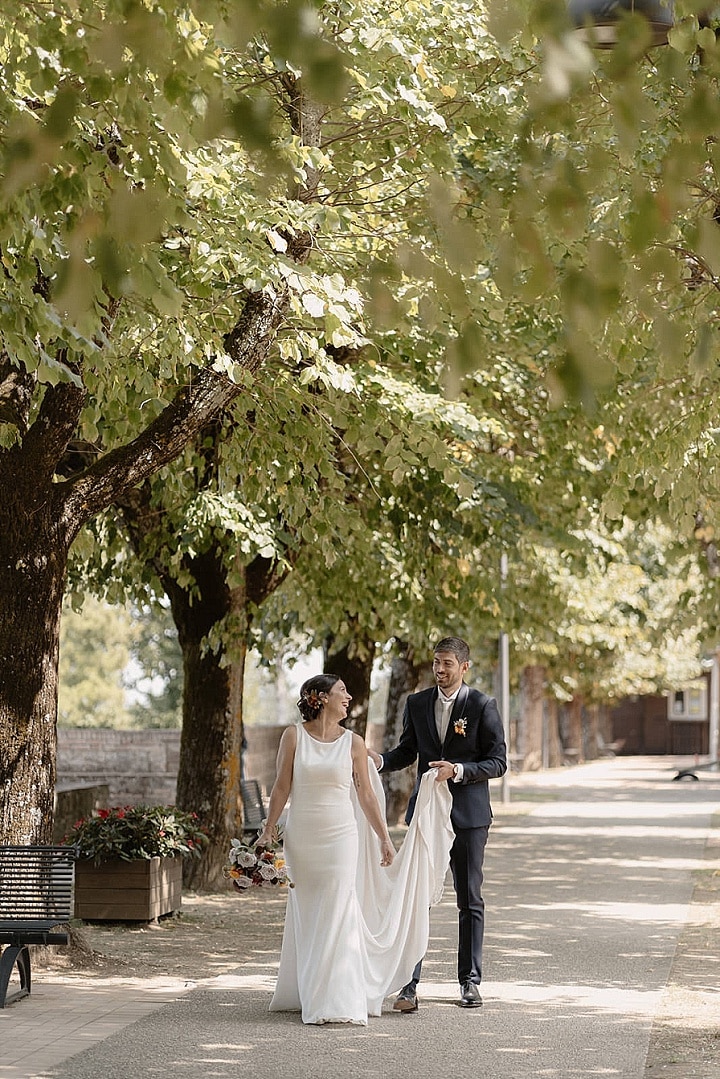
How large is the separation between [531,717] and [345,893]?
135ft

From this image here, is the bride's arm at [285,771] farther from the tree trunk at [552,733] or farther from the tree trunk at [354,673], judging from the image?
the tree trunk at [552,733]

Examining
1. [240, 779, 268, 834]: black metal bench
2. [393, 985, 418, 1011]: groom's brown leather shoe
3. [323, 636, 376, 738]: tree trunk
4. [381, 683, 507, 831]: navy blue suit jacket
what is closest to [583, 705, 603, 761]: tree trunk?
[323, 636, 376, 738]: tree trunk

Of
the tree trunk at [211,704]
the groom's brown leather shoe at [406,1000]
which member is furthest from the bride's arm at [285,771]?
the tree trunk at [211,704]

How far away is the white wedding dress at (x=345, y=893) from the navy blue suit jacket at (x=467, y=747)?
5.0 inches

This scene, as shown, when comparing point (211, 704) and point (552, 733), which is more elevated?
point (211, 704)

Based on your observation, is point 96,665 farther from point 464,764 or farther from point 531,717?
point 464,764

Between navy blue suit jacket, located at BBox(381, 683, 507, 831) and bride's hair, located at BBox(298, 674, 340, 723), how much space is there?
0.59 metres

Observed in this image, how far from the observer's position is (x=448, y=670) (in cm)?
944

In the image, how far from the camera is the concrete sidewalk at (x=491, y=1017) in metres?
7.63

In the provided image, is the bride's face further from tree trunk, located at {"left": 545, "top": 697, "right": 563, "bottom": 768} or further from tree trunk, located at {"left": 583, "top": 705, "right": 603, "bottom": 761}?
tree trunk, located at {"left": 583, "top": 705, "right": 603, "bottom": 761}

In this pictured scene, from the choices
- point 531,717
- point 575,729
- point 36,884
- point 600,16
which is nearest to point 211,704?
point 36,884

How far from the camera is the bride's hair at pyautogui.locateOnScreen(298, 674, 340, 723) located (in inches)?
354

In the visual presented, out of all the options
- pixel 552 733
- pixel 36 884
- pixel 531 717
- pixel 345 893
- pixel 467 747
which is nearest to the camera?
pixel 345 893

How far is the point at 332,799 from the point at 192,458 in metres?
5.77
